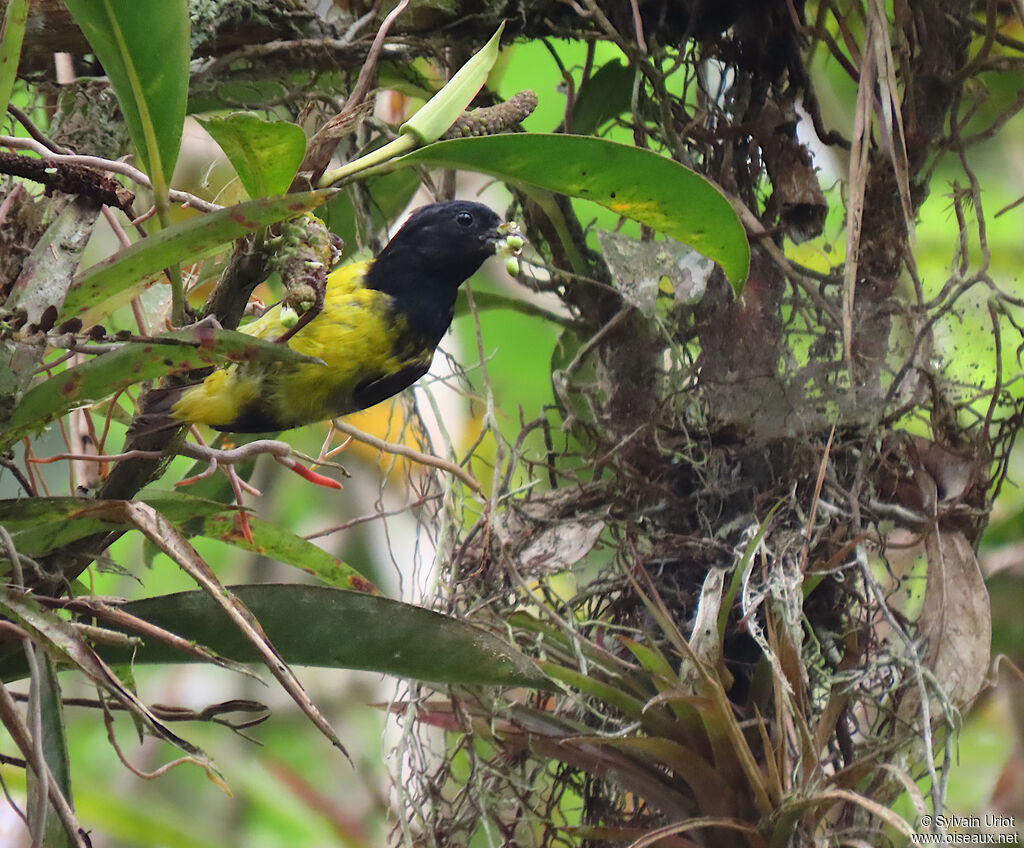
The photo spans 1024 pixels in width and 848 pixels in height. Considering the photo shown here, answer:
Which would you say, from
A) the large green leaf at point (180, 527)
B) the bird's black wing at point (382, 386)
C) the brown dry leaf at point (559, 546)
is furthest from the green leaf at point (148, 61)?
the brown dry leaf at point (559, 546)

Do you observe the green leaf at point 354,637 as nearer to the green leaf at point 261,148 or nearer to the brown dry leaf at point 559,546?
the brown dry leaf at point 559,546

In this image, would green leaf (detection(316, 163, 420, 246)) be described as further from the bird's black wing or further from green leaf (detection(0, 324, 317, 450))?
green leaf (detection(0, 324, 317, 450))

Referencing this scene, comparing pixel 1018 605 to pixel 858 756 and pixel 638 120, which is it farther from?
pixel 638 120

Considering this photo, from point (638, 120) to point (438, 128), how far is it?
55cm

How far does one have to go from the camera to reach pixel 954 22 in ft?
4.23

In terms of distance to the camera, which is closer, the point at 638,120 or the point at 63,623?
the point at 63,623

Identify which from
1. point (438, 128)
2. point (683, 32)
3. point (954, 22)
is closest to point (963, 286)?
point (954, 22)

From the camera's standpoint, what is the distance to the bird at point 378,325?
1.25 meters

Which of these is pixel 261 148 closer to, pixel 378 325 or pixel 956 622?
→ pixel 378 325

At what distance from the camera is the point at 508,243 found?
1.18 metres

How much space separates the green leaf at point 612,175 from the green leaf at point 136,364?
0.21 m

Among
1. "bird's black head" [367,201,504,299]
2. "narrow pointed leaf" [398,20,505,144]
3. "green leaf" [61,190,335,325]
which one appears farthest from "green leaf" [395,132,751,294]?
"bird's black head" [367,201,504,299]

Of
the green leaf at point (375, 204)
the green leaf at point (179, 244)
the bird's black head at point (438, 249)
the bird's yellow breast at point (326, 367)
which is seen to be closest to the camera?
the green leaf at point (179, 244)

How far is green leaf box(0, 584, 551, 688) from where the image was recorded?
3.25ft
